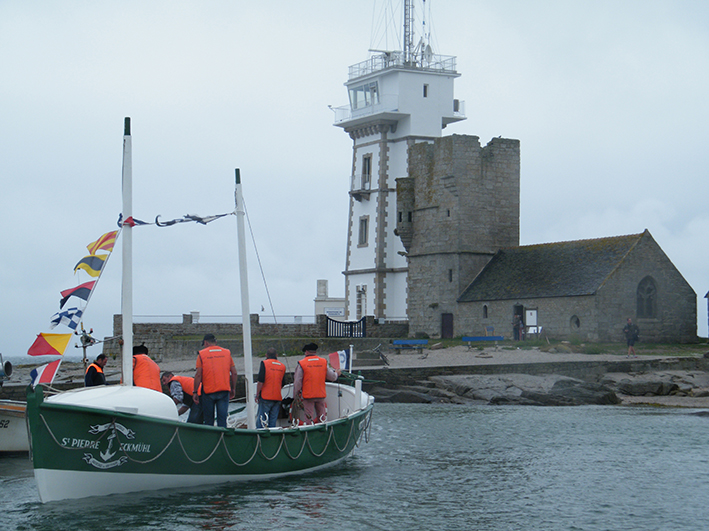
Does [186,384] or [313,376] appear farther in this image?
[313,376]

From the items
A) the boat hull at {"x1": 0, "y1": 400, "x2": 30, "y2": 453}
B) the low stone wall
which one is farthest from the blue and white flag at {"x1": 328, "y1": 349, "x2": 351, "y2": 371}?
the low stone wall

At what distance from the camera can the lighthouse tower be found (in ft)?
155

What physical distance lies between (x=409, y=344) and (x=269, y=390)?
23.6 m

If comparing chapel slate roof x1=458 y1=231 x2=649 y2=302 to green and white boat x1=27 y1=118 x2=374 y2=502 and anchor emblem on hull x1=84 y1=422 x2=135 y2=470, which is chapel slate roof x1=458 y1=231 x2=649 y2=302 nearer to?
green and white boat x1=27 y1=118 x2=374 y2=502

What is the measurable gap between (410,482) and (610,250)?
25.9 meters

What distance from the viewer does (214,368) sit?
42.8ft

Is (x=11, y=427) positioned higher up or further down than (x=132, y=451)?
further down

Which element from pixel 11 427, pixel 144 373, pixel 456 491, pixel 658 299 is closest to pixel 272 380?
pixel 144 373

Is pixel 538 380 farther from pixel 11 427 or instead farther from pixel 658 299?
pixel 11 427

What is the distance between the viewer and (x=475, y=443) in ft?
62.9

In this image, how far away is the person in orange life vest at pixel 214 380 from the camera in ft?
42.7

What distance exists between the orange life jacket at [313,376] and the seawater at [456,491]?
1.41 metres

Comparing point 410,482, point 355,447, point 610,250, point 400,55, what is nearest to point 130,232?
point 410,482

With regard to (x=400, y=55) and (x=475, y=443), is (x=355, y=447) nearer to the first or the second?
(x=475, y=443)
